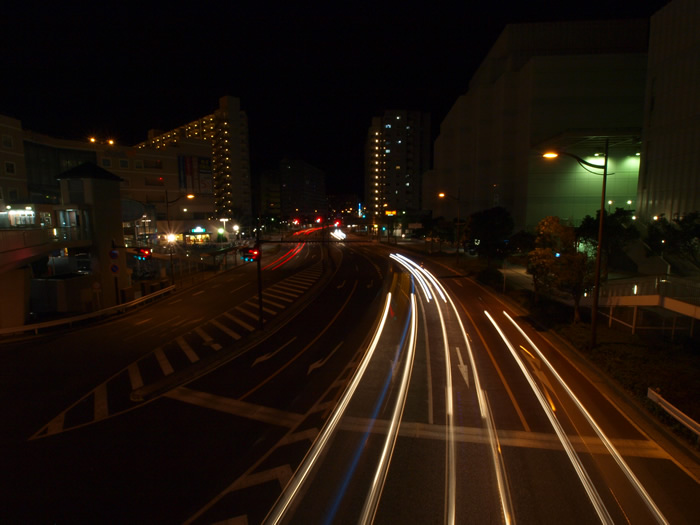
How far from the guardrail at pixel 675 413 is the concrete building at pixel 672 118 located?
2351 cm

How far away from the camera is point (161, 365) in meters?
16.2

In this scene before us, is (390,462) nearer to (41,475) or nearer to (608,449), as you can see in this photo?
(608,449)

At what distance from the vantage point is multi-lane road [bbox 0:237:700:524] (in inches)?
310

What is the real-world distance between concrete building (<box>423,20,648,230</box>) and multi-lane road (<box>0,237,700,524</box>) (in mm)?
32513

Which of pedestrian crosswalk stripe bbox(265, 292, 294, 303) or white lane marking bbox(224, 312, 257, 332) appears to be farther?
pedestrian crosswalk stripe bbox(265, 292, 294, 303)

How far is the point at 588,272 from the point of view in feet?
66.2

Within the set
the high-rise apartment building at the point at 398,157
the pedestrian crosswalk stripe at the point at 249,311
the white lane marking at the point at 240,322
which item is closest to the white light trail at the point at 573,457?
the white lane marking at the point at 240,322

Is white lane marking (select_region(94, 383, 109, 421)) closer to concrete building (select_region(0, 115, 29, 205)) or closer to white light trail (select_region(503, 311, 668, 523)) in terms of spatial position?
white light trail (select_region(503, 311, 668, 523))

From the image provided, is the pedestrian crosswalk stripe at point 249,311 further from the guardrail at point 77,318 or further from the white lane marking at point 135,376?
the white lane marking at point 135,376

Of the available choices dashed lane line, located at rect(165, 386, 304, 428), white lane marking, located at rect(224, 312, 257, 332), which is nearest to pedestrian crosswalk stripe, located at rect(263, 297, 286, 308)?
white lane marking, located at rect(224, 312, 257, 332)

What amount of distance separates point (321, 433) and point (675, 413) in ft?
31.4

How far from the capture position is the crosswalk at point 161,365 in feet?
39.4

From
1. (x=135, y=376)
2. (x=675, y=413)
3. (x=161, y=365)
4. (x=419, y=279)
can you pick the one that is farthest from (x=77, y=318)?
(x=419, y=279)

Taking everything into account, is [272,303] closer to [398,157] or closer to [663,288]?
[663,288]
